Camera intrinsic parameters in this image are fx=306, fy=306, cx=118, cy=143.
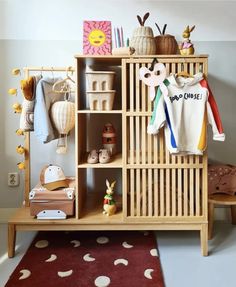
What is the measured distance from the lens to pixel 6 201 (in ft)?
8.34

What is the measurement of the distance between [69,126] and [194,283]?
4.05ft

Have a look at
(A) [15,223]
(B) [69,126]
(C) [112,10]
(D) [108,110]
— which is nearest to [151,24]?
(C) [112,10]

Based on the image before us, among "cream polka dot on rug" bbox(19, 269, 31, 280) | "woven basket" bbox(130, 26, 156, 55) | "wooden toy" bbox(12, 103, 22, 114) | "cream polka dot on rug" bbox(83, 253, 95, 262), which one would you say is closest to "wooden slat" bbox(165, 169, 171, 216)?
"cream polka dot on rug" bbox(83, 253, 95, 262)

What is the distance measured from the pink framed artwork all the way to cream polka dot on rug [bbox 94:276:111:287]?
1368 millimetres

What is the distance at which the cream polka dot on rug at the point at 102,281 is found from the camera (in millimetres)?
1640

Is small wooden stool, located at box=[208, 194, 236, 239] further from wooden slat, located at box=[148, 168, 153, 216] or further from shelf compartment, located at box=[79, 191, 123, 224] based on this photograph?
shelf compartment, located at box=[79, 191, 123, 224]

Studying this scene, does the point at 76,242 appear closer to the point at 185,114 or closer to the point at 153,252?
the point at 153,252

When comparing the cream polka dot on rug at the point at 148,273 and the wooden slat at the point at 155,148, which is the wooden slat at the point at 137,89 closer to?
the wooden slat at the point at 155,148

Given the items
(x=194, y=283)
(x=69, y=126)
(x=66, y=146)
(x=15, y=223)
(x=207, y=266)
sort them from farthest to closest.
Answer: (x=66, y=146) → (x=69, y=126) → (x=15, y=223) → (x=207, y=266) → (x=194, y=283)

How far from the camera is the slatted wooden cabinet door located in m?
1.97

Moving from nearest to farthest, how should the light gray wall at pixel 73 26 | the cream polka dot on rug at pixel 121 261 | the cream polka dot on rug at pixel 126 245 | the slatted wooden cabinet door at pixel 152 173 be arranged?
the cream polka dot on rug at pixel 121 261
the slatted wooden cabinet door at pixel 152 173
the cream polka dot on rug at pixel 126 245
the light gray wall at pixel 73 26

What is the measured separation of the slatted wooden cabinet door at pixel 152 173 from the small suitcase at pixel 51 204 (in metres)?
0.37

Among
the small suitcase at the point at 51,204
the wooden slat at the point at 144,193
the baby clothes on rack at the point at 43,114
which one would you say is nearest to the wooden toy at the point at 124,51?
the baby clothes on rack at the point at 43,114

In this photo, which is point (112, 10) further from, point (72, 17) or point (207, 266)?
point (207, 266)
